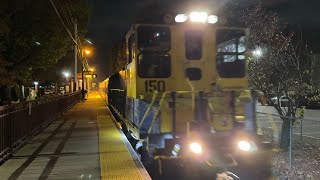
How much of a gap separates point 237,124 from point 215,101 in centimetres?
59

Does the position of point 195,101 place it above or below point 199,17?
below

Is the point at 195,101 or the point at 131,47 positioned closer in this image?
the point at 195,101

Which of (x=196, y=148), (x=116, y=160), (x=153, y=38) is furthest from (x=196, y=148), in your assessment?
(x=153, y=38)

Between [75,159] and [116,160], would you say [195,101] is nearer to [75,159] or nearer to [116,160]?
[116,160]

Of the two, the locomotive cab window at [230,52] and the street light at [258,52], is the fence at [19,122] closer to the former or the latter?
the locomotive cab window at [230,52]

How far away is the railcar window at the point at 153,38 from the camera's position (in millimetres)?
8422

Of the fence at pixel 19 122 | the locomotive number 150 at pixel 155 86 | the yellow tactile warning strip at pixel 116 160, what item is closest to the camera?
the yellow tactile warning strip at pixel 116 160

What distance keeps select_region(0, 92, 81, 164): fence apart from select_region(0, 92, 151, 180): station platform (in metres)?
0.23

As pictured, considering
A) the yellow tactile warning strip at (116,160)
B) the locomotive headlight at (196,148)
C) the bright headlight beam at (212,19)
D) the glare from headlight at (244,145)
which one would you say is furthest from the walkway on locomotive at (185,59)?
the locomotive headlight at (196,148)

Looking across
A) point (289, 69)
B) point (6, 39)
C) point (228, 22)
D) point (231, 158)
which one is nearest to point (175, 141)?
point (231, 158)

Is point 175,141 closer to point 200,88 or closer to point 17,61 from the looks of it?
point 200,88

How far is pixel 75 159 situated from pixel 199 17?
3.87 meters

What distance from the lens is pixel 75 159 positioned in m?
8.70

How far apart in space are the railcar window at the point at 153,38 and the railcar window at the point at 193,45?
470 millimetres
